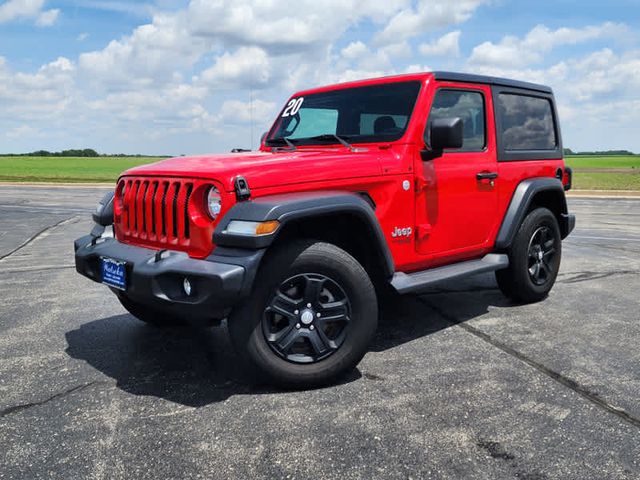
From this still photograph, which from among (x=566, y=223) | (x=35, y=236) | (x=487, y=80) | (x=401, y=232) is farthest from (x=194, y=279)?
(x=35, y=236)

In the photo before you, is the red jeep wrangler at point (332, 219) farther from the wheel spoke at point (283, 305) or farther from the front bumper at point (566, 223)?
the front bumper at point (566, 223)

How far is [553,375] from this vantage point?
355 cm

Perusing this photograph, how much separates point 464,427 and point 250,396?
1196mm

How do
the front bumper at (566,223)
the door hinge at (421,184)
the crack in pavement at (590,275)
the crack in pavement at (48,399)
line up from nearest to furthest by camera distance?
the crack in pavement at (48,399) → the door hinge at (421,184) → the front bumper at (566,223) → the crack in pavement at (590,275)

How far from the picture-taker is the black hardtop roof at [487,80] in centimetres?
441

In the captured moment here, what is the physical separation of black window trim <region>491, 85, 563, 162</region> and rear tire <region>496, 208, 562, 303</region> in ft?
1.71

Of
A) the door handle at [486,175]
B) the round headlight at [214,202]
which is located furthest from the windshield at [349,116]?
the round headlight at [214,202]

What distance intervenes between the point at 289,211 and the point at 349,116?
5.49ft

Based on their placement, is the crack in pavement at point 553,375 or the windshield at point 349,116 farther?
the windshield at point 349,116

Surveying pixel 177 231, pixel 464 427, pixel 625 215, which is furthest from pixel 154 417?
pixel 625 215

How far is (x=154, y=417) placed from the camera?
303 cm

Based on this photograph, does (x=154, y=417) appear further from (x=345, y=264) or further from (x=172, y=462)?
(x=345, y=264)

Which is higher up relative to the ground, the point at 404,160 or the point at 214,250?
the point at 404,160

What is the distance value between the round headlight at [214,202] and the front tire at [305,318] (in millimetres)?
392
